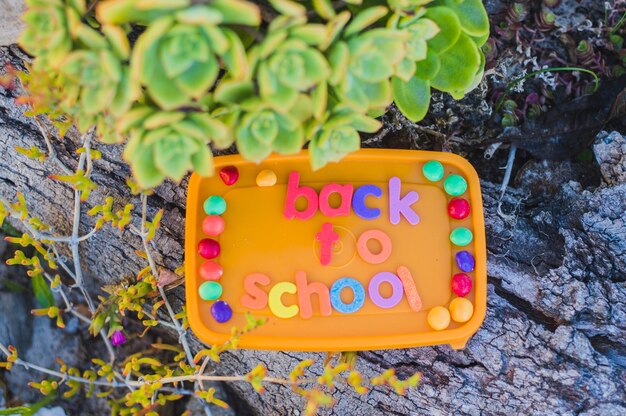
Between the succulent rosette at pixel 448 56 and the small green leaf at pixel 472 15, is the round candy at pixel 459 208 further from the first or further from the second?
the small green leaf at pixel 472 15

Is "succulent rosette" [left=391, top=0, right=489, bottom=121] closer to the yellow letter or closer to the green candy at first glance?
the green candy

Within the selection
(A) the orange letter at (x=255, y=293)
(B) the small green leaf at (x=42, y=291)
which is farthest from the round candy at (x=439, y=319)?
(B) the small green leaf at (x=42, y=291)

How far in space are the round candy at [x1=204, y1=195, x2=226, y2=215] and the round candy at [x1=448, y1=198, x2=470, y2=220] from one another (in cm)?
52

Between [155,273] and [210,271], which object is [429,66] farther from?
[155,273]

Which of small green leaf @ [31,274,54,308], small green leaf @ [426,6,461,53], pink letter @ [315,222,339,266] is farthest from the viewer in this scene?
small green leaf @ [31,274,54,308]

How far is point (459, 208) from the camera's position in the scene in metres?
1.46

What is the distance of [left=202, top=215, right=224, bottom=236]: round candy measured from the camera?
4.71 ft

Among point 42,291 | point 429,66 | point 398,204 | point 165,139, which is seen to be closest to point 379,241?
point 398,204

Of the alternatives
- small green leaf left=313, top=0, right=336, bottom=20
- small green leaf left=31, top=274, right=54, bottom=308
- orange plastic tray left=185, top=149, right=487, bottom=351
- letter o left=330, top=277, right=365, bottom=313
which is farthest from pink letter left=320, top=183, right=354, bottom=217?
small green leaf left=31, top=274, right=54, bottom=308

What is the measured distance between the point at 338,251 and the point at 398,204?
0.18 meters

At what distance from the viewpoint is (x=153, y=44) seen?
0.94m

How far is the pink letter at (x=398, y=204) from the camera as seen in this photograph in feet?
4.82

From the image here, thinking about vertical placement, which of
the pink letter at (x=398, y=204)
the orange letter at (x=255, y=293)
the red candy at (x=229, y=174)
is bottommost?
the orange letter at (x=255, y=293)

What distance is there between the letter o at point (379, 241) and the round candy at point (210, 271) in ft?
1.05
